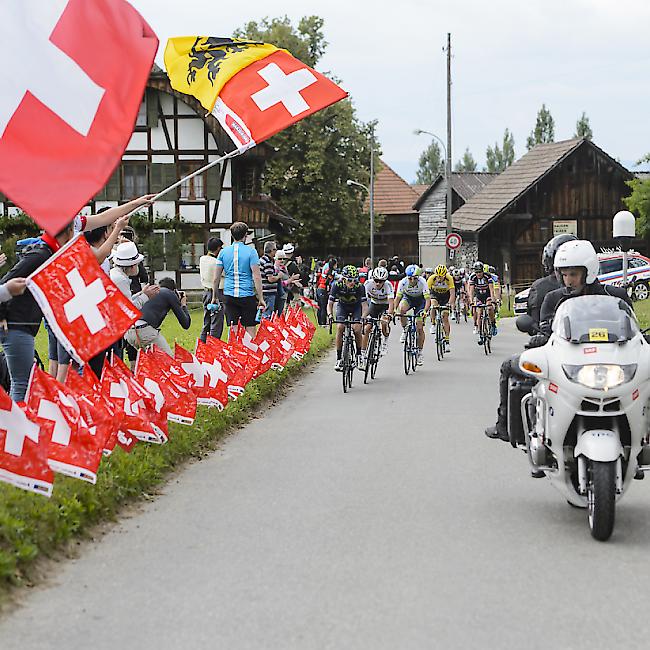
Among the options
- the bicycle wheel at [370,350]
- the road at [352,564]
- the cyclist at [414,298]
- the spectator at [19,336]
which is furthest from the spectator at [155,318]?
the cyclist at [414,298]

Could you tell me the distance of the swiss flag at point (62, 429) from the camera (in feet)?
23.8

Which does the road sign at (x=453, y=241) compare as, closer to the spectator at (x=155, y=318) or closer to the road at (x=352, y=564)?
the spectator at (x=155, y=318)

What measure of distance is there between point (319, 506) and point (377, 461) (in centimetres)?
200

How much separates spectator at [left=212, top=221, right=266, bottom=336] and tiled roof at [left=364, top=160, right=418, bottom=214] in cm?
8768

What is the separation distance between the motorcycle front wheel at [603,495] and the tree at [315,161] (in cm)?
6122

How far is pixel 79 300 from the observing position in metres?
7.39

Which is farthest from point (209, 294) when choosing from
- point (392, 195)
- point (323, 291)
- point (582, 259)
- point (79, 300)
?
point (392, 195)

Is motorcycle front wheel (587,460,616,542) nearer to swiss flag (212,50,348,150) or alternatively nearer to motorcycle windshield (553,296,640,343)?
motorcycle windshield (553,296,640,343)

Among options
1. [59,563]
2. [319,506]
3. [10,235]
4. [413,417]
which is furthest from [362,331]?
[10,235]

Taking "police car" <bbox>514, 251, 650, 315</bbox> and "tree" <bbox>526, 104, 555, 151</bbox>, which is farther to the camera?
"tree" <bbox>526, 104, 555, 151</bbox>

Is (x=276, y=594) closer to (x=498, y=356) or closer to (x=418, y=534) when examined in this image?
(x=418, y=534)

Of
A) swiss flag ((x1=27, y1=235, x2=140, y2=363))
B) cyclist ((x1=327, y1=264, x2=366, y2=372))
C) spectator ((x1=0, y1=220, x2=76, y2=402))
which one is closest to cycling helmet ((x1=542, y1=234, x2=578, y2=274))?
swiss flag ((x1=27, y1=235, x2=140, y2=363))

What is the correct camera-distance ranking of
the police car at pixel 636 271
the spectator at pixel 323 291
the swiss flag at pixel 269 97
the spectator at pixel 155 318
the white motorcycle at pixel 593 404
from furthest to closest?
the police car at pixel 636 271 → the spectator at pixel 323 291 → the spectator at pixel 155 318 → the swiss flag at pixel 269 97 → the white motorcycle at pixel 593 404

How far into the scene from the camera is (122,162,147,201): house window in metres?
52.4
